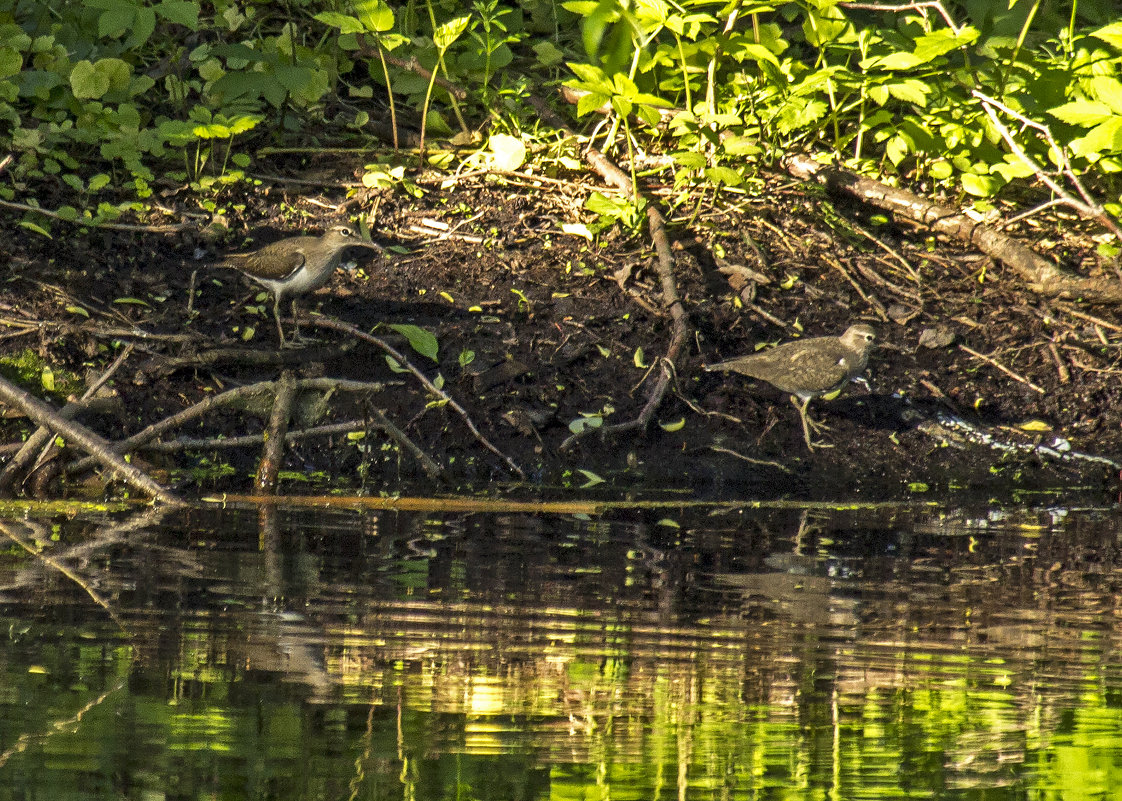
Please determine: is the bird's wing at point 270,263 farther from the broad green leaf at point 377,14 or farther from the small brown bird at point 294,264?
the broad green leaf at point 377,14

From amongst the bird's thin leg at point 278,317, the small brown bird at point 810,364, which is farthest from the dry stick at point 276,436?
the small brown bird at point 810,364

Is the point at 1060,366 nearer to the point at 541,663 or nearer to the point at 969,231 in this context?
the point at 969,231

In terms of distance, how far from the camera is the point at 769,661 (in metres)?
3.47

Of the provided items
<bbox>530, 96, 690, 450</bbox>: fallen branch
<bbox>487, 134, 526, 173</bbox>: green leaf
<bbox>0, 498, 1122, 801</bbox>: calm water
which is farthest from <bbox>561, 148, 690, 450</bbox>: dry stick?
<bbox>0, 498, 1122, 801</bbox>: calm water

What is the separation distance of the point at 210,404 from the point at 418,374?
55.8 inches

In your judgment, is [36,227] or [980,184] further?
[980,184]

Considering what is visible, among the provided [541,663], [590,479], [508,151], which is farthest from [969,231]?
[541,663]

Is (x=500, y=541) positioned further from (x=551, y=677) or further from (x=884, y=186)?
(x=884, y=186)

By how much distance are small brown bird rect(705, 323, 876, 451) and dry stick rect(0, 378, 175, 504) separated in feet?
9.84

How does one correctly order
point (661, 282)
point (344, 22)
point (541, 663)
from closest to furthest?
point (541, 663), point (661, 282), point (344, 22)

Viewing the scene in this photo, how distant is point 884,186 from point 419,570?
5.67m

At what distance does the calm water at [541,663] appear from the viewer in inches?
101

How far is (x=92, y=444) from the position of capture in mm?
5727

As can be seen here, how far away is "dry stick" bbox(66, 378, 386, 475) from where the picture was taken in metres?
5.91
